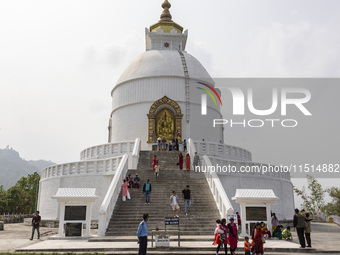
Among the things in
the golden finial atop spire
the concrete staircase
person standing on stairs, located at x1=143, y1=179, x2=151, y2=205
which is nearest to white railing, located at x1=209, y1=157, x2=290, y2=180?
the concrete staircase

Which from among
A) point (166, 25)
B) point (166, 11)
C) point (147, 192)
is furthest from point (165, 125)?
point (166, 11)

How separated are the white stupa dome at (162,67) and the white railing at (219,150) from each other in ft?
29.7

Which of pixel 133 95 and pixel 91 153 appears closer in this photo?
pixel 91 153

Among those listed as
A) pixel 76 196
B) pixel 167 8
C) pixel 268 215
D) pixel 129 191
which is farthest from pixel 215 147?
pixel 167 8

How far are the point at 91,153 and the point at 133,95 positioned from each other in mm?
7445

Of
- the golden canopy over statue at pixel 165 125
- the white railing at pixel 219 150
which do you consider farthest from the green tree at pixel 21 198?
the white railing at pixel 219 150

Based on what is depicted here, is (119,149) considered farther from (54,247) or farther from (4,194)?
(4,194)

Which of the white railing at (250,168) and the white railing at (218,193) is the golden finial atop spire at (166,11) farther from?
the white railing at (218,193)

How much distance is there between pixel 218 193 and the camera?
47.8 feet

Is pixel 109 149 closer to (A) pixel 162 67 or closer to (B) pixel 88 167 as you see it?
(B) pixel 88 167

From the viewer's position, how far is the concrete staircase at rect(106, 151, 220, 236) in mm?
12961

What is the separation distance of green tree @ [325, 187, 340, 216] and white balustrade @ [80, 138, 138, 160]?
29.6 metres

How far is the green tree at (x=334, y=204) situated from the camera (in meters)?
40.8

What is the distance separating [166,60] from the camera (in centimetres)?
3139
